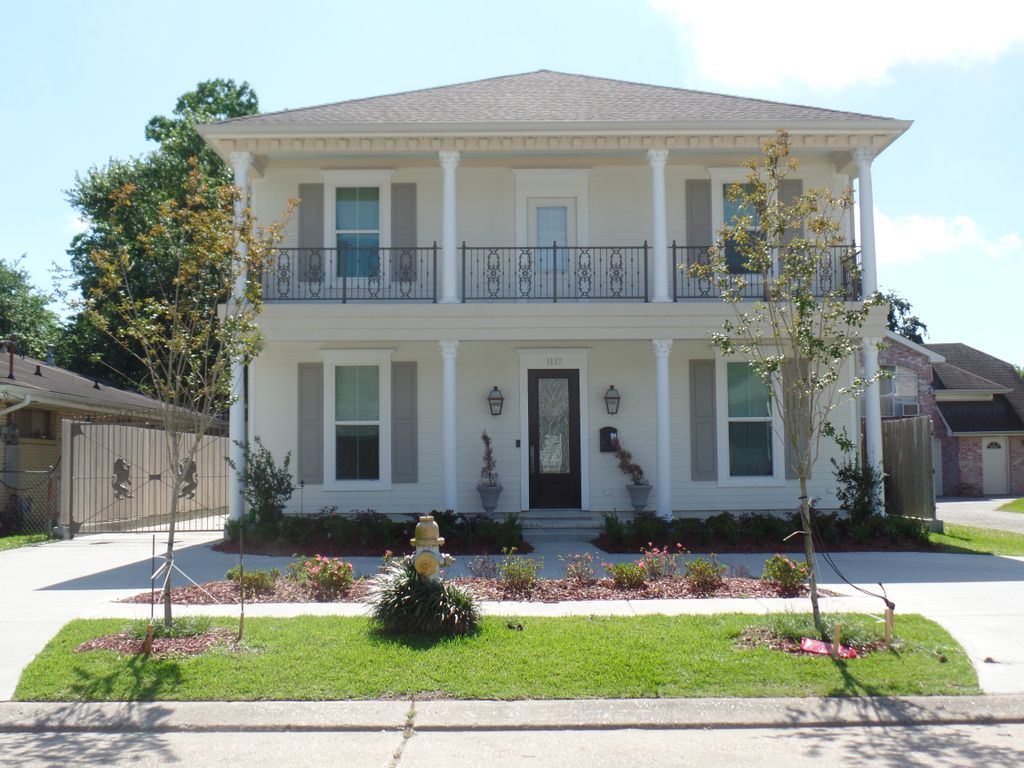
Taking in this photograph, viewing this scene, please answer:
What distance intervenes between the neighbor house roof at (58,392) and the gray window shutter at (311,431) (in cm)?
236

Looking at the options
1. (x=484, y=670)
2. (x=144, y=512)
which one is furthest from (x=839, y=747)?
(x=144, y=512)

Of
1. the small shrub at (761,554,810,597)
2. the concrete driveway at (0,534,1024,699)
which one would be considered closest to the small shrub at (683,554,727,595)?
the concrete driveway at (0,534,1024,699)

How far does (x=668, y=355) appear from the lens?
13.7m

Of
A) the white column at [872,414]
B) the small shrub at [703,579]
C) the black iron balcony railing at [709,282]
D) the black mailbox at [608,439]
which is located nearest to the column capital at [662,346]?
the black iron balcony railing at [709,282]

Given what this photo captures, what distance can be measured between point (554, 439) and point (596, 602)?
615 cm

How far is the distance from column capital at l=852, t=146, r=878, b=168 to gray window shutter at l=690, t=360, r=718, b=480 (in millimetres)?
3738

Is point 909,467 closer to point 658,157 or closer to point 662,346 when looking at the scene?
point 662,346

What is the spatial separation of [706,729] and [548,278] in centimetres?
1001

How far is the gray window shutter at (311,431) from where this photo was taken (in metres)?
14.4

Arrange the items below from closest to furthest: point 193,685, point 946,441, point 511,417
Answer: point 193,685
point 511,417
point 946,441

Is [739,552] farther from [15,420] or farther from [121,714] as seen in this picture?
[15,420]

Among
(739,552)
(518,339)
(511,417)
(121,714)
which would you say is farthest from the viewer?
(511,417)

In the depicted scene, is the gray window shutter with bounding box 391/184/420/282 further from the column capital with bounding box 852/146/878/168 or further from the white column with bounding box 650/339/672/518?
the column capital with bounding box 852/146/878/168

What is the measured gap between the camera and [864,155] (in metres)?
13.6
